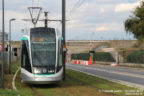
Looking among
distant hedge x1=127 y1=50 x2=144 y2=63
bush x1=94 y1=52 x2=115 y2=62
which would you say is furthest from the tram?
bush x1=94 y1=52 x2=115 y2=62

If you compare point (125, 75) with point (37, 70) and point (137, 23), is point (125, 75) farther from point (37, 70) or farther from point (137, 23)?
point (137, 23)

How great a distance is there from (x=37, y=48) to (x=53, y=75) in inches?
66.8

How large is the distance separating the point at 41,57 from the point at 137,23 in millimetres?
25648

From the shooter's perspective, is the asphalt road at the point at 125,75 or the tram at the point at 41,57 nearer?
the tram at the point at 41,57

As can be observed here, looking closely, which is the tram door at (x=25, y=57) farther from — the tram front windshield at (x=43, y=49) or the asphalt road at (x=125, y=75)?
the asphalt road at (x=125, y=75)

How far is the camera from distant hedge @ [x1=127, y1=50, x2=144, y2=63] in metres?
41.5

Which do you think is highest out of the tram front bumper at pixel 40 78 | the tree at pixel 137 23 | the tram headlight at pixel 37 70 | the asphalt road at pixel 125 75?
the tree at pixel 137 23

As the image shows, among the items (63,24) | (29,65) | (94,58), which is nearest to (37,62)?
(29,65)

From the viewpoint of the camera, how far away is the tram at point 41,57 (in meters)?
16.3

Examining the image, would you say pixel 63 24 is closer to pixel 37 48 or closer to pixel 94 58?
pixel 37 48

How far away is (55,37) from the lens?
1722cm

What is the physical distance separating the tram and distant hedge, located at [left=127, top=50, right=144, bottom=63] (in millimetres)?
26135

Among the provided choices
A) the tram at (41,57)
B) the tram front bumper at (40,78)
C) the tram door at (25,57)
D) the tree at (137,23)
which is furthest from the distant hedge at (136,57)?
the tram door at (25,57)

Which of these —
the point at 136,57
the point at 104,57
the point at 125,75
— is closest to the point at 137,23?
the point at 136,57
